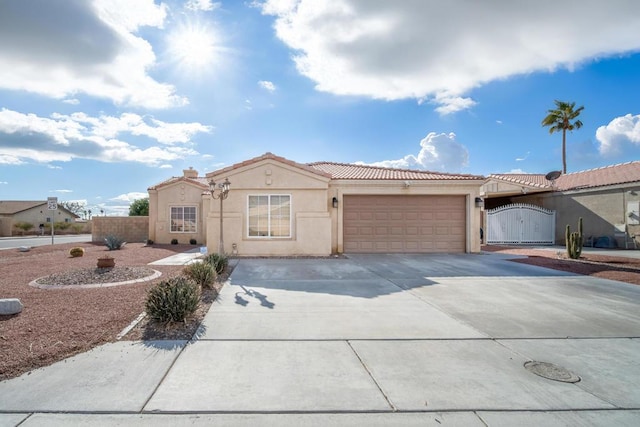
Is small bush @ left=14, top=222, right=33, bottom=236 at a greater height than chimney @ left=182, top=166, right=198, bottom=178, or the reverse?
chimney @ left=182, top=166, right=198, bottom=178

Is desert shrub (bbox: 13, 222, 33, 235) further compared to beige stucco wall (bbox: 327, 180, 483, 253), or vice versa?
desert shrub (bbox: 13, 222, 33, 235)

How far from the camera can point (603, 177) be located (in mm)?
19609

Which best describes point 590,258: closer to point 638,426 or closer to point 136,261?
point 638,426

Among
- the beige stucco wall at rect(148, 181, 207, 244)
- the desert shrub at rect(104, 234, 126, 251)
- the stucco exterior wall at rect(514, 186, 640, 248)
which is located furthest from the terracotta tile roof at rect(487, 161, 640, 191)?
the desert shrub at rect(104, 234, 126, 251)

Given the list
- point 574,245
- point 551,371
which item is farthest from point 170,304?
point 574,245

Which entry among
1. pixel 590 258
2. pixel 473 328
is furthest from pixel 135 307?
pixel 590 258

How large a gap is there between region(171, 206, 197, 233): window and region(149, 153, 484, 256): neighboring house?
773 centimetres

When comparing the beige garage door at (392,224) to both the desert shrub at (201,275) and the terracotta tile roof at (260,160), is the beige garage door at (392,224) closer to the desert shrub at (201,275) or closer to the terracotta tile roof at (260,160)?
the terracotta tile roof at (260,160)

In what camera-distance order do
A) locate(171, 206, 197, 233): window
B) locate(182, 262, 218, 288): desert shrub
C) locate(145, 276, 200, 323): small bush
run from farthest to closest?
locate(171, 206, 197, 233): window < locate(182, 262, 218, 288): desert shrub < locate(145, 276, 200, 323): small bush

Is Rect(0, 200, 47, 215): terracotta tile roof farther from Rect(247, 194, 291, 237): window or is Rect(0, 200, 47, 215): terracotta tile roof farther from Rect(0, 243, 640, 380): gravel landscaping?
Rect(247, 194, 291, 237): window

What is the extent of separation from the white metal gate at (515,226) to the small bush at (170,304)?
18.7m

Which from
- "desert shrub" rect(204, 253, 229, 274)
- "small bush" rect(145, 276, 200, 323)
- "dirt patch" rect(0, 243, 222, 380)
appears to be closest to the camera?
"dirt patch" rect(0, 243, 222, 380)

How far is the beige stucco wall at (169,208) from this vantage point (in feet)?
68.3

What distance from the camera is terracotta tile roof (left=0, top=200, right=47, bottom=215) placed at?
47.3 m
